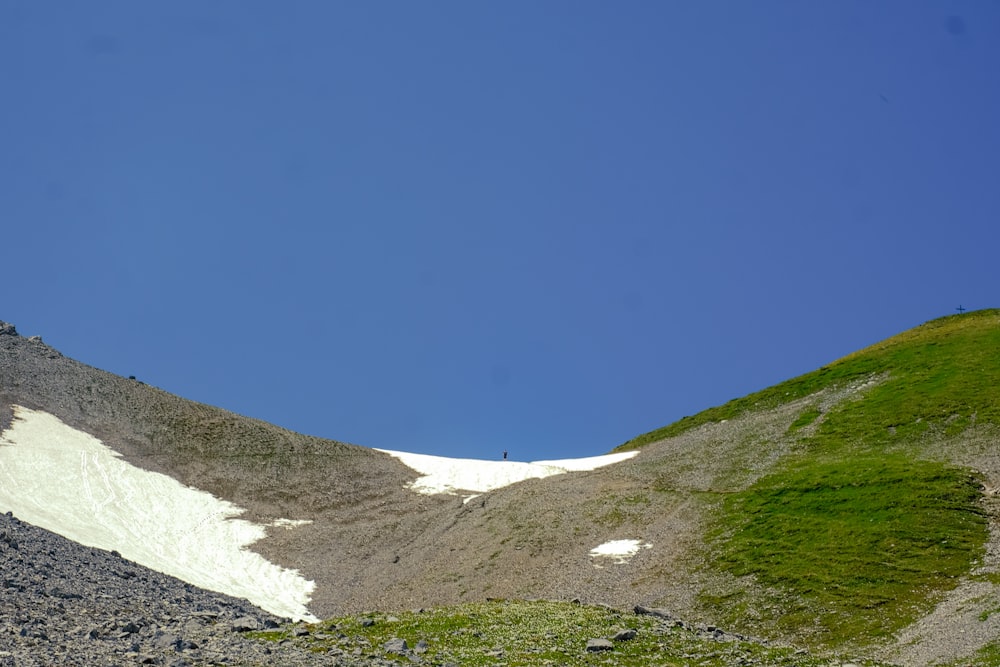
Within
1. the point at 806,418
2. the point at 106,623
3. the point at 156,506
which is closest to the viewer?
the point at 106,623

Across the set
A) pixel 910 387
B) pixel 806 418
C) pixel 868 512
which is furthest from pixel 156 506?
pixel 910 387

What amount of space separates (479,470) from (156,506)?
93.7 feet

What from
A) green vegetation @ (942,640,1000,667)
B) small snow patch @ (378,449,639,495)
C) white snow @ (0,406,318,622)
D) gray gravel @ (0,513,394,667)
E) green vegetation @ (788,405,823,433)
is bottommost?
gray gravel @ (0,513,394,667)

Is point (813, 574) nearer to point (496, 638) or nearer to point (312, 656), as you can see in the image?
point (496, 638)

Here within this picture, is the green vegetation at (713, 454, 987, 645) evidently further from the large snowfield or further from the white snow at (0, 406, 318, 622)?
the white snow at (0, 406, 318, 622)

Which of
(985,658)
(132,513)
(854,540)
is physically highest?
(854,540)

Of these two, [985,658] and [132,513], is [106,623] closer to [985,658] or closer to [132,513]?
[985,658]

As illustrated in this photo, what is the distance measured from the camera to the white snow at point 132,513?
2473 inches

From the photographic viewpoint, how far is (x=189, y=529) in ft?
237

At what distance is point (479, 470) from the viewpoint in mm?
89312

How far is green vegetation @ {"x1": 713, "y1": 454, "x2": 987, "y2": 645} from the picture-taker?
153 ft

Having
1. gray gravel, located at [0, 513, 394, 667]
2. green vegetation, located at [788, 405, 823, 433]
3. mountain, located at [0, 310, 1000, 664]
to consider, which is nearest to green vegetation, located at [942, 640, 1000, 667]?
mountain, located at [0, 310, 1000, 664]

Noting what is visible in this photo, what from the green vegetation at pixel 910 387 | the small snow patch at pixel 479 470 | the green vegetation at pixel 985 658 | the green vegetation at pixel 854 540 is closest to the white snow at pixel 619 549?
the green vegetation at pixel 854 540

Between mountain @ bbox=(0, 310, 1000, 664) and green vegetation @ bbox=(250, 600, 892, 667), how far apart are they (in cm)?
1033
